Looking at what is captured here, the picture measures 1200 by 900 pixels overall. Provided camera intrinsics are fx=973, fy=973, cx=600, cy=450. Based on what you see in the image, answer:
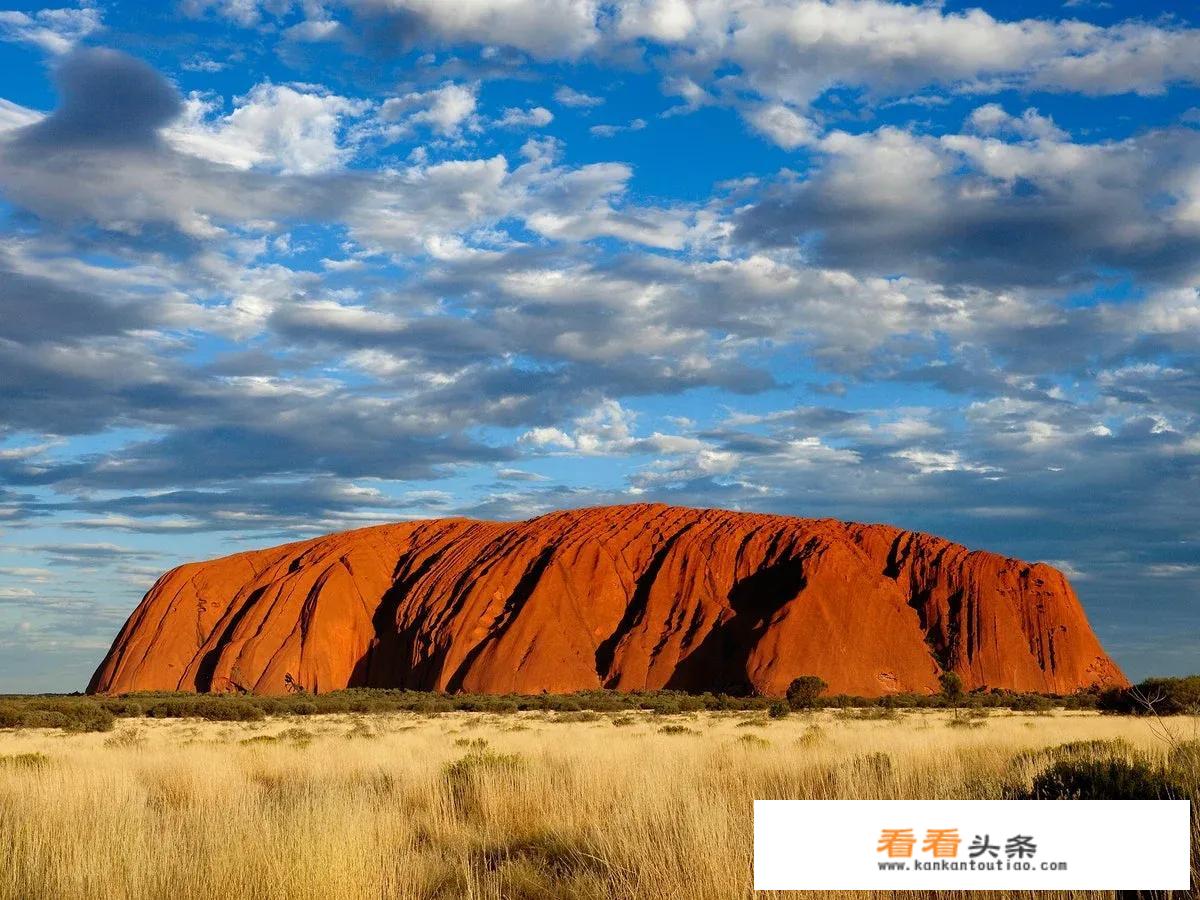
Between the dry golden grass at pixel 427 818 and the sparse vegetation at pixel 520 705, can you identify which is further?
the sparse vegetation at pixel 520 705

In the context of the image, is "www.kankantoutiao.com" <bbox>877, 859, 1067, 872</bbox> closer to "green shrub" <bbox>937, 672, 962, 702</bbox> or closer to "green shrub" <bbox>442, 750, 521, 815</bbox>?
"green shrub" <bbox>442, 750, 521, 815</bbox>

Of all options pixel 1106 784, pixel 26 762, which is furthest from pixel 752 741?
pixel 26 762

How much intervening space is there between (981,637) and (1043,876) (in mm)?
79436

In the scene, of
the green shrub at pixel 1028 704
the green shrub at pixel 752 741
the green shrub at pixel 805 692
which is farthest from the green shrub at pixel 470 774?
the green shrub at pixel 1028 704

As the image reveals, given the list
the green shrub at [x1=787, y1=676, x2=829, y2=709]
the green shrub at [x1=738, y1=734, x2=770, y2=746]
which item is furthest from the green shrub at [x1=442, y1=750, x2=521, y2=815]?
the green shrub at [x1=787, y1=676, x2=829, y2=709]

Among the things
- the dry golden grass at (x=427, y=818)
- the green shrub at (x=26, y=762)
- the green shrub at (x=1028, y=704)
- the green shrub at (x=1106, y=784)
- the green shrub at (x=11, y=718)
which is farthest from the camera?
the green shrub at (x=1028, y=704)

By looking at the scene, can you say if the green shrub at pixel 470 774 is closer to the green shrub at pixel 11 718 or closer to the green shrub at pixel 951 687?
the green shrub at pixel 11 718

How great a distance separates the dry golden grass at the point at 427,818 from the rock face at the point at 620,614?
187 feet

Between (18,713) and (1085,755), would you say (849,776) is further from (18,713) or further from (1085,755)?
(18,713)

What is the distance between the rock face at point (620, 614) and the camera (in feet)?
236

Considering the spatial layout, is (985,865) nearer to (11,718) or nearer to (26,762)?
(26,762)

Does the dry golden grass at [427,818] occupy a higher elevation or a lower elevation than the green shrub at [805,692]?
higher

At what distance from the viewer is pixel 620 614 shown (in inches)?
3118

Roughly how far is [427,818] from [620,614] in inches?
2769
